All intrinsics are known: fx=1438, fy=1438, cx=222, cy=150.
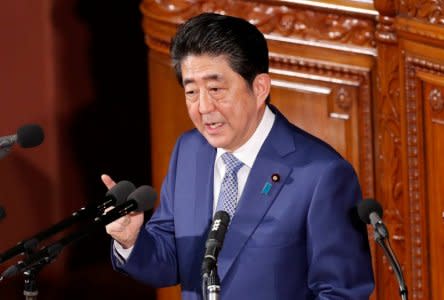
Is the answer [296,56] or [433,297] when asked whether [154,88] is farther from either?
[433,297]

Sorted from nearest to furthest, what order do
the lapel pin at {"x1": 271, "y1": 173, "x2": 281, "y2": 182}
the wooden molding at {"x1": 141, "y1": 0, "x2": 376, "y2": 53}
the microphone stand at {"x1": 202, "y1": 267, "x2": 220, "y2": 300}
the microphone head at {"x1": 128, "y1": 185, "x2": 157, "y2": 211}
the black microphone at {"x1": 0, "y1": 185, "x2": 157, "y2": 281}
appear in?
the microphone stand at {"x1": 202, "y1": 267, "x2": 220, "y2": 300}
the black microphone at {"x1": 0, "y1": 185, "x2": 157, "y2": 281}
the microphone head at {"x1": 128, "y1": 185, "x2": 157, "y2": 211}
the lapel pin at {"x1": 271, "y1": 173, "x2": 281, "y2": 182}
the wooden molding at {"x1": 141, "y1": 0, "x2": 376, "y2": 53}

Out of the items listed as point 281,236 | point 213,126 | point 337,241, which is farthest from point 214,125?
point 337,241

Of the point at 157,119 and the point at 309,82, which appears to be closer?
the point at 309,82

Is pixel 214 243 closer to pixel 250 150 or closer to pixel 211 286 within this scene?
pixel 211 286

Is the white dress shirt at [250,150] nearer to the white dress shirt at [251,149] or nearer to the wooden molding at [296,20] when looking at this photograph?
the white dress shirt at [251,149]

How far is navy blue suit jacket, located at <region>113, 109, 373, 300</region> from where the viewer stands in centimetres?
373

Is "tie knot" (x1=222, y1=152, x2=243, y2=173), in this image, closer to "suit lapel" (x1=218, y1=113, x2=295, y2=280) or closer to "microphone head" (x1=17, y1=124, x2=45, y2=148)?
"suit lapel" (x1=218, y1=113, x2=295, y2=280)

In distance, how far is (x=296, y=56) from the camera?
5809 mm

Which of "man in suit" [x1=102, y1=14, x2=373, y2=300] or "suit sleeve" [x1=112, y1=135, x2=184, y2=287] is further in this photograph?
"suit sleeve" [x1=112, y1=135, x2=184, y2=287]

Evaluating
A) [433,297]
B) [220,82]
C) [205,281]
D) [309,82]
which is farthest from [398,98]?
[205,281]

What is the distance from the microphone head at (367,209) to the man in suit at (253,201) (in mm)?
176

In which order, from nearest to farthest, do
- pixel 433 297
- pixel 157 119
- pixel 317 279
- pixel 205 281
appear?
1. pixel 205 281
2. pixel 317 279
3. pixel 433 297
4. pixel 157 119

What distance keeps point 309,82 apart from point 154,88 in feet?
3.09

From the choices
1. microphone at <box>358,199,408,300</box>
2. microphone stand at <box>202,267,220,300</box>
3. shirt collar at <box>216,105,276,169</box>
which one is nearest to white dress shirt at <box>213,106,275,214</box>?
shirt collar at <box>216,105,276,169</box>
